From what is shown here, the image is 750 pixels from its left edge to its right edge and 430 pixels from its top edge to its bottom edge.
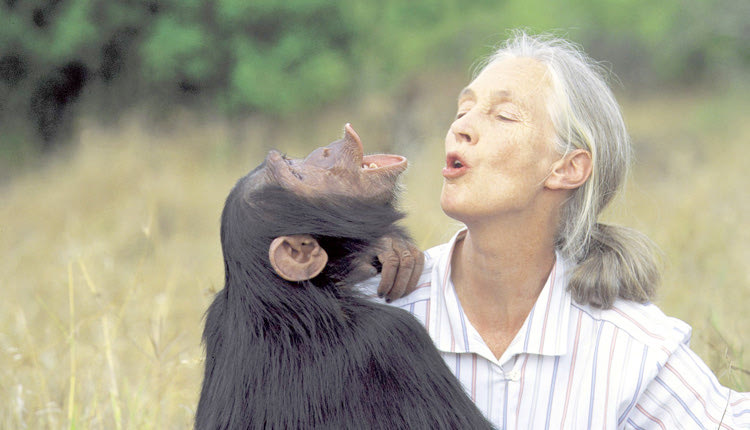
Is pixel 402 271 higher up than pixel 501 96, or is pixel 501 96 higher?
pixel 501 96

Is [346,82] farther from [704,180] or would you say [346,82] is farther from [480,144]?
[480,144]

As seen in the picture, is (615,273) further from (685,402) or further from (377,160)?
(377,160)

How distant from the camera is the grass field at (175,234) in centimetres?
348

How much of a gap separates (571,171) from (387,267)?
29.0 inches

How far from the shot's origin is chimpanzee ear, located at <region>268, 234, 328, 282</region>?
90.1 inches

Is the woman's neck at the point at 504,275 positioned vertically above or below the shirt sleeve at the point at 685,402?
above

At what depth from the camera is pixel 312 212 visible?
242 cm

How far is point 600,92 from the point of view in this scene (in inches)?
104

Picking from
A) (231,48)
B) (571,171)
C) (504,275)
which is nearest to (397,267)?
(504,275)

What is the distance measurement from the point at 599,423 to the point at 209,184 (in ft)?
27.6

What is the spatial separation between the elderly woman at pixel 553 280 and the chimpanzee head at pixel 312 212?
0.26 metres

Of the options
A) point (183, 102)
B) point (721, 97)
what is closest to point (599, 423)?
point (183, 102)

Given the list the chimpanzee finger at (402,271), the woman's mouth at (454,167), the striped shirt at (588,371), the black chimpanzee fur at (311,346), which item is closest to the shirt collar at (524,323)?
the striped shirt at (588,371)

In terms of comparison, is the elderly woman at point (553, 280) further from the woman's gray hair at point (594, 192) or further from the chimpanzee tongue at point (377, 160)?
the chimpanzee tongue at point (377, 160)
